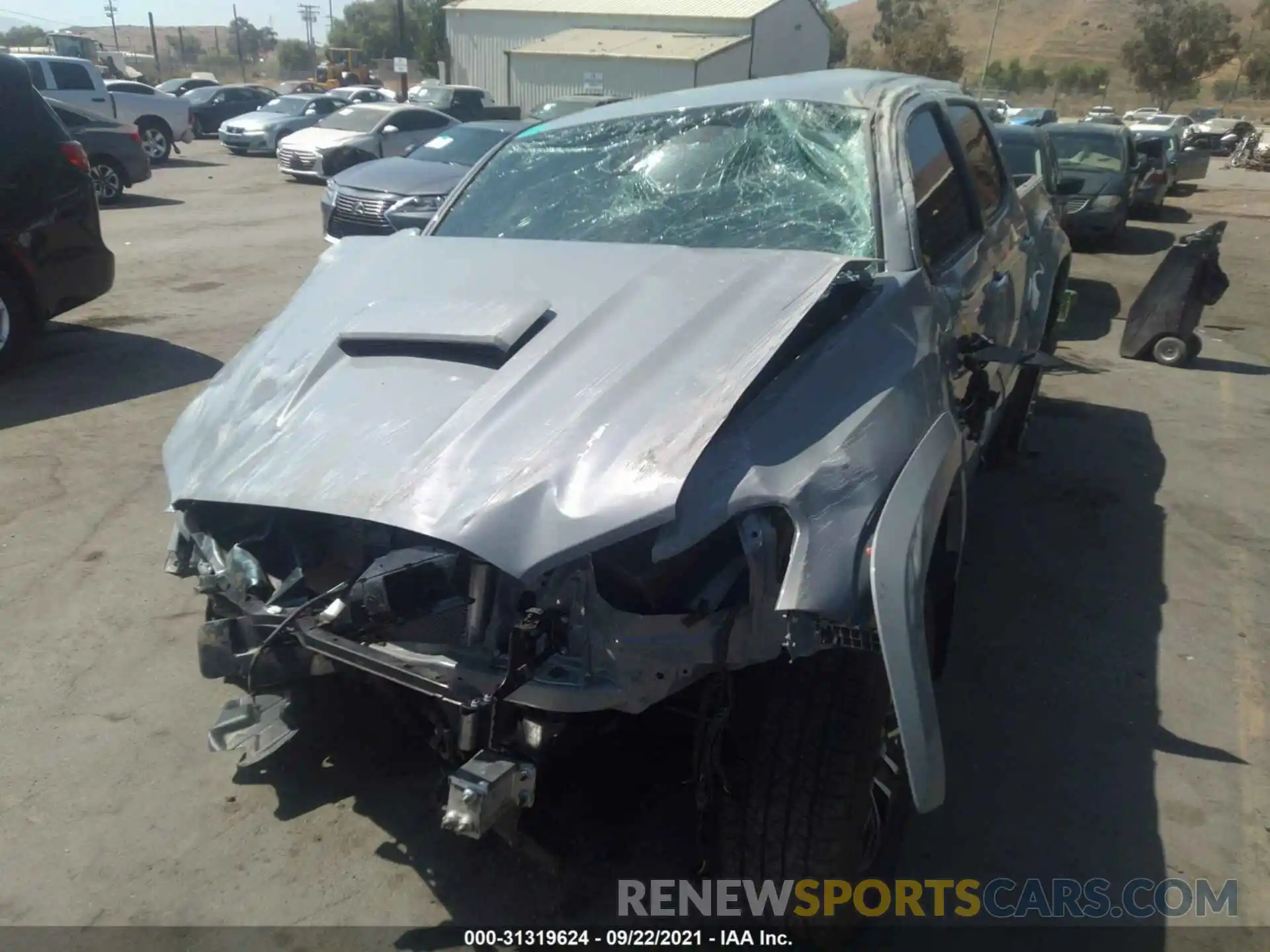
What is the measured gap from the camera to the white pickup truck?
1773cm

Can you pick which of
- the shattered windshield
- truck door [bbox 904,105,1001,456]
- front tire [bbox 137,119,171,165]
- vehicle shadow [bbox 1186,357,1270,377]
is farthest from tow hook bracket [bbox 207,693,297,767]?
front tire [bbox 137,119,171,165]

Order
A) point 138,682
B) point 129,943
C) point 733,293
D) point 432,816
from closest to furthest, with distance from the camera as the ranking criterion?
point 129,943, point 733,293, point 432,816, point 138,682

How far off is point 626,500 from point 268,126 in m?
24.5

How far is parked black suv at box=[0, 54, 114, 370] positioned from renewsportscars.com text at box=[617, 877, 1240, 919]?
602 cm

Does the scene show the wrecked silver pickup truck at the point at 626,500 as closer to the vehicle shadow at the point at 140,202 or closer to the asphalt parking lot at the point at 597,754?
the asphalt parking lot at the point at 597,754

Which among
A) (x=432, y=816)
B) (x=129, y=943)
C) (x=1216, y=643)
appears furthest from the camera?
(x=1216, y=643)

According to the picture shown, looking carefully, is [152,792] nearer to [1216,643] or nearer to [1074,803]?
[1074,803]

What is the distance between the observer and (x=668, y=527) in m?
2.23

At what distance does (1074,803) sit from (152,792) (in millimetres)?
2724

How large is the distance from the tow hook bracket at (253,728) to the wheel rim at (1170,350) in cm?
744

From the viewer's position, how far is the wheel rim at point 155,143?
21266 millimetres

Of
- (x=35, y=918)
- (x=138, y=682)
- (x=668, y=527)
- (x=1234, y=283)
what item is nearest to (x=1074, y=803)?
(x=668, y=527)

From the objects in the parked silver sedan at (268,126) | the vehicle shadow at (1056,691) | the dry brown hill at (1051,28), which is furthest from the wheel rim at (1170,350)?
the dry brown hill at (1051,28)

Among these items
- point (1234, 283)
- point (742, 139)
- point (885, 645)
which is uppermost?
point (742, 139)
